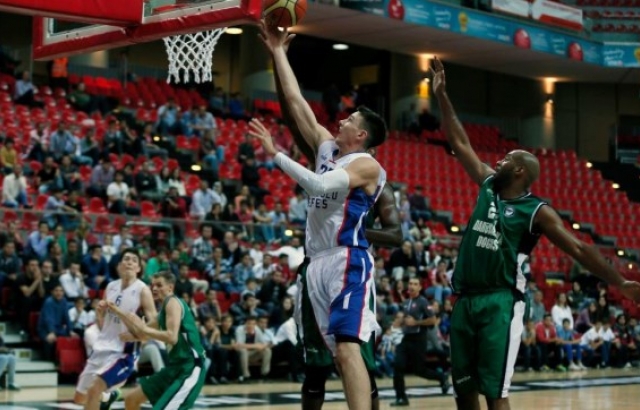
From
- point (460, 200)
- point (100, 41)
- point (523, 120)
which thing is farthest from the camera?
point (523, 120)

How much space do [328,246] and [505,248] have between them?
3.64ft

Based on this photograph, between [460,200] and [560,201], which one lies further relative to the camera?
[560,201]

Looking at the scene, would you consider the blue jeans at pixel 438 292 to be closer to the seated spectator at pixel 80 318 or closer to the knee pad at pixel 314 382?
the seated spectator at pixel 80 318

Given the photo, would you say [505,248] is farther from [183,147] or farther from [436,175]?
[436,175]

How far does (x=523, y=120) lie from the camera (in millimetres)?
34531

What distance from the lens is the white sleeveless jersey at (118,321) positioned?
9.28m

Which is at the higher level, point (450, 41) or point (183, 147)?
point (450, 41)

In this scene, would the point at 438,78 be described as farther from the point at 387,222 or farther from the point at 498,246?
the point at 498,246

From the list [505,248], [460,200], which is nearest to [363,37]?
[460,200]

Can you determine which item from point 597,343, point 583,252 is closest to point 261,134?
point 583,252

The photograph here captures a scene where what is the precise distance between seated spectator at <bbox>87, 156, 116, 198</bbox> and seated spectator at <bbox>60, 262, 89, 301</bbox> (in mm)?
2667

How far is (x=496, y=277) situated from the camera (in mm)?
6852

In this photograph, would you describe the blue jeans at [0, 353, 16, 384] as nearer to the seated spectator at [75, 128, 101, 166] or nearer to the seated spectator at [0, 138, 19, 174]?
the seated spectator at [0, 138, 19, 174]

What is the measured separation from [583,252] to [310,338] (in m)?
1.69
